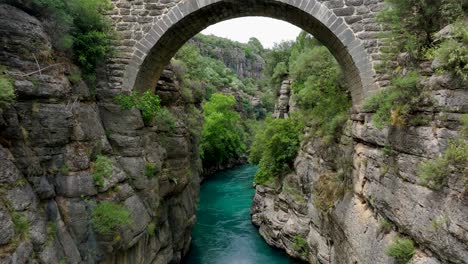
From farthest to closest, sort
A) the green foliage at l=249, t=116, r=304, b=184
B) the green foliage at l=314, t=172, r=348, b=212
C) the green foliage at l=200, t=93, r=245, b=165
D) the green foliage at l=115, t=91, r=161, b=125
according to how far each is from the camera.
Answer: the green foliage at l=200, t=93, r=245, b=165
the green foliage at l=249, t=116, r=304, b=184
the green foliage at l=314, t=172, r=348, b=212
the green foliage at l=115, t=91, r=161, b=125

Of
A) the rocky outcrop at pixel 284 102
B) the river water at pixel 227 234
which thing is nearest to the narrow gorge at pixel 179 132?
the river water at pixel 227 234

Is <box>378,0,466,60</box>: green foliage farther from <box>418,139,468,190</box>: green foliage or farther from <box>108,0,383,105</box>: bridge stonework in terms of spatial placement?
<box>418,139,468,190</box>: green foliage

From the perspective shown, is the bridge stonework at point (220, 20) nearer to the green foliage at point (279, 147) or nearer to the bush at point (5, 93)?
the bush at point (5, 93)

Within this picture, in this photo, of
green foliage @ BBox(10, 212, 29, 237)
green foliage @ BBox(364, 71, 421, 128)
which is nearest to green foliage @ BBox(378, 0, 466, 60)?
green foliage @ BBox(364, 71, 421, 128)

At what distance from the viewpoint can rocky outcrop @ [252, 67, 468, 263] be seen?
4871mm

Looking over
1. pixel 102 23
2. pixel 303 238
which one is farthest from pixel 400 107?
pixel 303 238

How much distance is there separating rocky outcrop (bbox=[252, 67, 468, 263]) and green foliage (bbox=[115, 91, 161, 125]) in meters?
5.29

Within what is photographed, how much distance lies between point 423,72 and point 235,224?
13.5m

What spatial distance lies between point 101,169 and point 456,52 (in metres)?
6.68

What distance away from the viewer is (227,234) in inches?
640

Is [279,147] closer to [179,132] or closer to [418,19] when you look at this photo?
[179,132]

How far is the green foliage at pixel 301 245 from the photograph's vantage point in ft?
41.4

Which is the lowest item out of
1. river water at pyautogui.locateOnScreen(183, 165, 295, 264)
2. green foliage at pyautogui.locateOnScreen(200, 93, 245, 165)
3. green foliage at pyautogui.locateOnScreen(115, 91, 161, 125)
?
river water at pyautogui.locateOnScreen(183, 165, 295, 264)

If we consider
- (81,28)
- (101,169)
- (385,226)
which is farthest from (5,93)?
(385,226)
